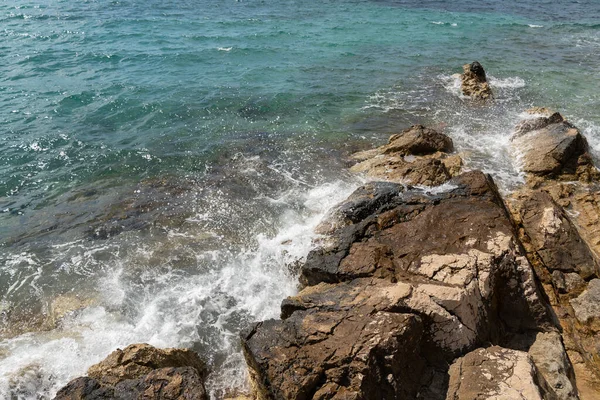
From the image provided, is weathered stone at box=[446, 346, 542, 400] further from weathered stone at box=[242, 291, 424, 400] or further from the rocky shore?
weathered stone at box=[242, 291, 424, 400]

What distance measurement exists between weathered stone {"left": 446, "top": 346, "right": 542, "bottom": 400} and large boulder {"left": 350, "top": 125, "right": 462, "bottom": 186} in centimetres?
671

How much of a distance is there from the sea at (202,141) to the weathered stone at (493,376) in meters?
4.21

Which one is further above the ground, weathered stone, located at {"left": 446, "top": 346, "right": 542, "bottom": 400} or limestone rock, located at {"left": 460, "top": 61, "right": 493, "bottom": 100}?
limestone rock, located at {"left": 460, "top": 61, "right": 493, "bottom": 100}

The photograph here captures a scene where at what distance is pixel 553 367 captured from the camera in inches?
269

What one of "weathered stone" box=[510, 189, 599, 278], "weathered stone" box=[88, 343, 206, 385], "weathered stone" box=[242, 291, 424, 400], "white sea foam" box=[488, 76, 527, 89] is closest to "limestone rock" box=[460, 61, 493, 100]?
"white sea foam" box=[488, 76, 527, 89]

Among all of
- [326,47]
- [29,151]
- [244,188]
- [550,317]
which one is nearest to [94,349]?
[244,188]

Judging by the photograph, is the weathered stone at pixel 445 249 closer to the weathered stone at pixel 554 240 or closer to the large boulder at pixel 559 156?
the weathered stone at pixel 554 240

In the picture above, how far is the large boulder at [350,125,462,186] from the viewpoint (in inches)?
498

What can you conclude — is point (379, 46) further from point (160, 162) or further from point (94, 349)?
point (94, 349)

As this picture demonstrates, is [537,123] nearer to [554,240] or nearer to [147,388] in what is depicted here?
[554,240]

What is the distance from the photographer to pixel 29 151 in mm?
16641

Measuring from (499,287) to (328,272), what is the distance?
3.12 m

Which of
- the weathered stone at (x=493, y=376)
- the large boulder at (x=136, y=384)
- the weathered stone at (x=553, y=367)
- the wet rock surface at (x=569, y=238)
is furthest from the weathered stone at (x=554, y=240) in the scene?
the large boulder at (x=136, y=384)

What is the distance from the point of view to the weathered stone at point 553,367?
6.49 meters
